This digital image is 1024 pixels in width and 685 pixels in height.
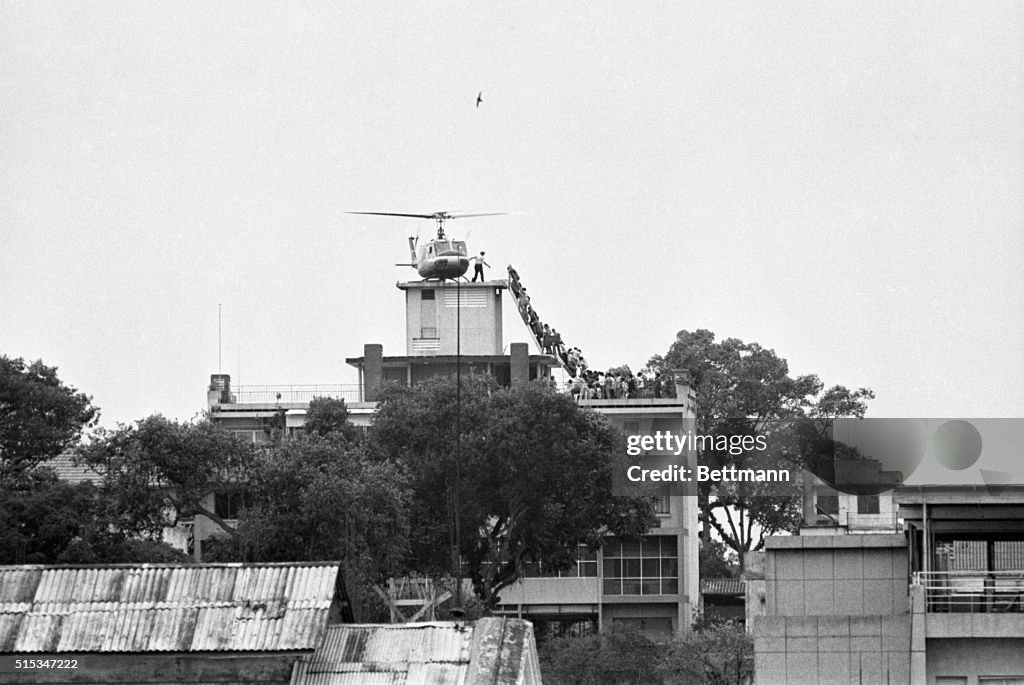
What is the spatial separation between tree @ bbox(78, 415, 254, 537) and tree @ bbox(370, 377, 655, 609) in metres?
9.15

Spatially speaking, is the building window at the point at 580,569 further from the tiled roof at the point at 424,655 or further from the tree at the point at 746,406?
the tiled roof at the point at 424,655

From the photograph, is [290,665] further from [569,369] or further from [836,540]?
[569,369]

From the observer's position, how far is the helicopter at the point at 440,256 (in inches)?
4247

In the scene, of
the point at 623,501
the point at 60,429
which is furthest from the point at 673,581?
the point at 60,429

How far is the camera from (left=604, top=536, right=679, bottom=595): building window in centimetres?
9981

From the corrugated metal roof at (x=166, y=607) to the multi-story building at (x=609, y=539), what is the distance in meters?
53.2

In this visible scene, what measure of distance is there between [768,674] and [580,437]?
152 feet

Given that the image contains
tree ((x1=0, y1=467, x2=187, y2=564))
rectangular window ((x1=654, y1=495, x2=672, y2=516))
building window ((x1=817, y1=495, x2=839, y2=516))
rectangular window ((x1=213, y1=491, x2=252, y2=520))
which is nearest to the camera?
tree ((x1=0, y1=467, x2=187, y2=564))

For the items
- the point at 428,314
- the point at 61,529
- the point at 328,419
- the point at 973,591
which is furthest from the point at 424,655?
the point at 428,314

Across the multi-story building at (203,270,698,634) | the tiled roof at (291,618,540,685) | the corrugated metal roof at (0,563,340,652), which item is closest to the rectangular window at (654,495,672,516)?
the multi-story building at (203,270,698,634)

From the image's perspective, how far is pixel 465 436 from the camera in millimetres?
89500

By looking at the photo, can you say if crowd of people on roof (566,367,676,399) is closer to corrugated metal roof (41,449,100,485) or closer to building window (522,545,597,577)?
building window (522,545,597,577)

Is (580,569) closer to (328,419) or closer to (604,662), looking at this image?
(328,419)

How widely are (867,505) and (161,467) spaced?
2469cm
